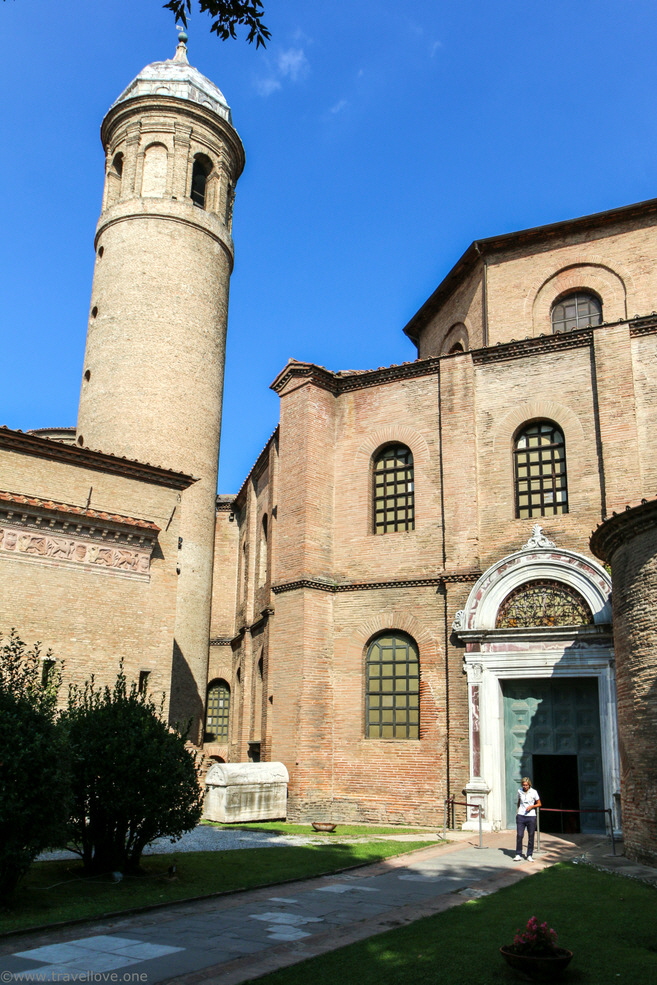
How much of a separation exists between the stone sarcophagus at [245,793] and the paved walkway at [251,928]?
5.32m

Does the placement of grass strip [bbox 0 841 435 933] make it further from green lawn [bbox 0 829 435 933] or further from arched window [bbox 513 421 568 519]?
arched window [bbox 513 421 568 519]

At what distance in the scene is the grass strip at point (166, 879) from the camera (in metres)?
8.09

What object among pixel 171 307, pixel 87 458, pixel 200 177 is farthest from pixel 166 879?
pixel 200 177

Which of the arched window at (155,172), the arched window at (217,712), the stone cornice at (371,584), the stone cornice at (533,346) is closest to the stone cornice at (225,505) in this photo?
the arched window at (217,712)

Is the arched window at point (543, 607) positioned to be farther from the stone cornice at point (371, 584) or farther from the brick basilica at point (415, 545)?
the stone cornice at point (371, 584)

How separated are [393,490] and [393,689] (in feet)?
14.9

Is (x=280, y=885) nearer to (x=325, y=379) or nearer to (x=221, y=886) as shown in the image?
(x=221, y=886)

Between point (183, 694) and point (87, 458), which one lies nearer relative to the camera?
point (87, 458)

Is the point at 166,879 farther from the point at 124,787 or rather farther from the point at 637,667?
the point at 637,667

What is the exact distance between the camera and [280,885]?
991 cm

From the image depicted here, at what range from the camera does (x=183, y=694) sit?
21781 millimetres

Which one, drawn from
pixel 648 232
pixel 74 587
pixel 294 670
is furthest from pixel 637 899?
pixel 648 232

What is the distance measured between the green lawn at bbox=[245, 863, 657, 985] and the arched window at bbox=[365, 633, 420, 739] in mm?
7814

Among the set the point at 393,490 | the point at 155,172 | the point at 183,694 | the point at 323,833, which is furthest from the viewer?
the point at 155,172
